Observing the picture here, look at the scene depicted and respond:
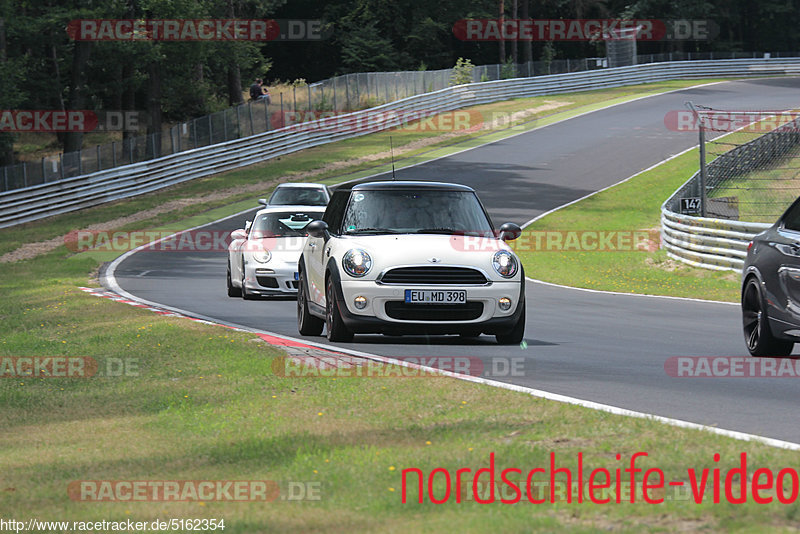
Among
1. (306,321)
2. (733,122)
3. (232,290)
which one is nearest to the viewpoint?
(306,321)

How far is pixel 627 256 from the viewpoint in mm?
29953

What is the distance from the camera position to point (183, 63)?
51594mm

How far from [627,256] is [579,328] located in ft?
49.1

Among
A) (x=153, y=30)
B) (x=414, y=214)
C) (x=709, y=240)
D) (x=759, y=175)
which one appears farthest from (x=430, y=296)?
(x=153, y=30)

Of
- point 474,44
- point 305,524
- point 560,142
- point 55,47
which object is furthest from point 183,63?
point 305,524

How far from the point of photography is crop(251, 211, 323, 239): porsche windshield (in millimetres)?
20703

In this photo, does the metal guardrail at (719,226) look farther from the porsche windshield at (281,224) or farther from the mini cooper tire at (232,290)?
the mini cooper tire at (232,290)

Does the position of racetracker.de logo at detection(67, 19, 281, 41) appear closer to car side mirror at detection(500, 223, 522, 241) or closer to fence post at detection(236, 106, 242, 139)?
fence post at detection(236, 106, 242, 139)

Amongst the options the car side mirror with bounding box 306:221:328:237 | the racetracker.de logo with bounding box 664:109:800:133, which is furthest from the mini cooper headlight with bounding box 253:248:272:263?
the racetracker.de logo with bounding box 664:109:800:133

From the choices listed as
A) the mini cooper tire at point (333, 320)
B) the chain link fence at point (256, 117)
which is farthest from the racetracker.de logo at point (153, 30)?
the mini cooper tire at point (333, 320)

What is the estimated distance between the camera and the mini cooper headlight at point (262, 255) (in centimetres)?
1975

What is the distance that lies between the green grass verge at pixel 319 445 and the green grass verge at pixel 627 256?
13.0 metres

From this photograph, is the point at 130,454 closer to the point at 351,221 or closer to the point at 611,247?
the point at 351,221

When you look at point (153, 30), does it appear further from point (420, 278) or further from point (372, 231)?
point (420, 278)
